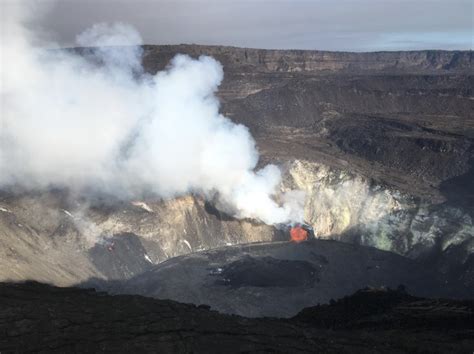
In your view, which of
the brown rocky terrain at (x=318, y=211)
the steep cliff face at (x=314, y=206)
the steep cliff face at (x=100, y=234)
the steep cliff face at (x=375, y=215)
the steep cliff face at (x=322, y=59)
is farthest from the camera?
the steep cliff face at (x=322, y=59)

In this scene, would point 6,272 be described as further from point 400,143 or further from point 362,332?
point 400,143

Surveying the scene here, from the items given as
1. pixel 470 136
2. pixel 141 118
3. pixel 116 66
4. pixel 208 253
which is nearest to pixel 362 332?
pixel 208 253

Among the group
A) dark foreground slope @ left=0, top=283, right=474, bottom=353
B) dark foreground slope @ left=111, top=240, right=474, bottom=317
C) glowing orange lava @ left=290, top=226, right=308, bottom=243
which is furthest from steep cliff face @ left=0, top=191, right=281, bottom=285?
dark foreground slope @ left=0, top=283, right=474, bottom=353

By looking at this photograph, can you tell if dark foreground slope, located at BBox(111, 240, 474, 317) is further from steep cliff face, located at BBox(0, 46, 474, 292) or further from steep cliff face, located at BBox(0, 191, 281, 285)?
steep cliff face, located at BBox(0, 191, 281, 285)

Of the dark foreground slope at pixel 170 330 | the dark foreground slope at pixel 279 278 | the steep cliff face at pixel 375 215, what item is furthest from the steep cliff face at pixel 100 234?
the dark foreground slope at pixel 170 330

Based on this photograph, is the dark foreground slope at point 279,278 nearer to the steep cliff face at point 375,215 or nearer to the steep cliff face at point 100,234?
the steep cliff face at point 375,215

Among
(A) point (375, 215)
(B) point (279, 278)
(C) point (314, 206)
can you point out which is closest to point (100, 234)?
(B) point (279, 278)

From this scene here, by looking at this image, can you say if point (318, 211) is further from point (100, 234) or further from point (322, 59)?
point (322, 59)
